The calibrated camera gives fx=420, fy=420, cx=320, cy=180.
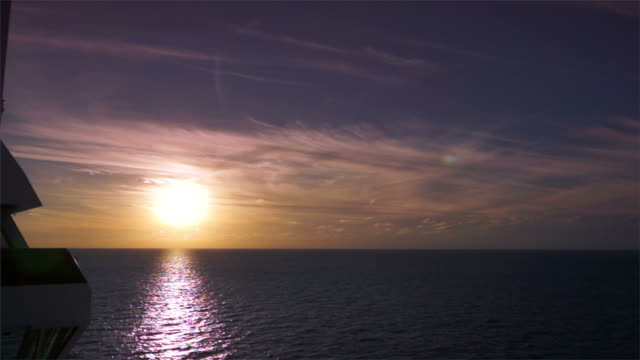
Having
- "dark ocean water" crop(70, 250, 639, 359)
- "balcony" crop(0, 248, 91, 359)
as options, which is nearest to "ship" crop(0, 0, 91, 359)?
"balcony" crop(0, 248, 91, 359)

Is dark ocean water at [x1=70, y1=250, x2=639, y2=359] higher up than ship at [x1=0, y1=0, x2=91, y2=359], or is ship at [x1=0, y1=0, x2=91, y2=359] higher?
ship at [x1=0, y1=0, x2=91, y2=359]

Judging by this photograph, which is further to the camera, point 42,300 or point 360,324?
point 360,324

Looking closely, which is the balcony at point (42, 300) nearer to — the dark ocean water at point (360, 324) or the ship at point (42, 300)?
the ship at point (42, 300)

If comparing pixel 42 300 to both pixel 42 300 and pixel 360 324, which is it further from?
pixel 360 324

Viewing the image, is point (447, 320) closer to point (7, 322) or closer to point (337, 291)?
point (337, 291)

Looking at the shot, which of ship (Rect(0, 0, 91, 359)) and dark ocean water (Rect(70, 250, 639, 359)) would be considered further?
dark ocean water (Rect(70, 250, 639, 359))

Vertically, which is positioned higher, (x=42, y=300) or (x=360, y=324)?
(x=42, y=300)

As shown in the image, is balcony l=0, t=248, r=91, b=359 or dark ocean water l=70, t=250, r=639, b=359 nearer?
balcony l=0, t=248, r=91, b=359

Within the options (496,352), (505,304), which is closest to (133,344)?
(496,352)

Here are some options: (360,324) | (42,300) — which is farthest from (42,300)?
(360,324)

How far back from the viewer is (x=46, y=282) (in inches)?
379

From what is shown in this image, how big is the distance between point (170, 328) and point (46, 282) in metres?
67.2

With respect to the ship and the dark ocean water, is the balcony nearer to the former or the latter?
the ship

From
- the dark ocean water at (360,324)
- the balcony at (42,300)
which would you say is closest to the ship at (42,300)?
the balcony at (42,300)
